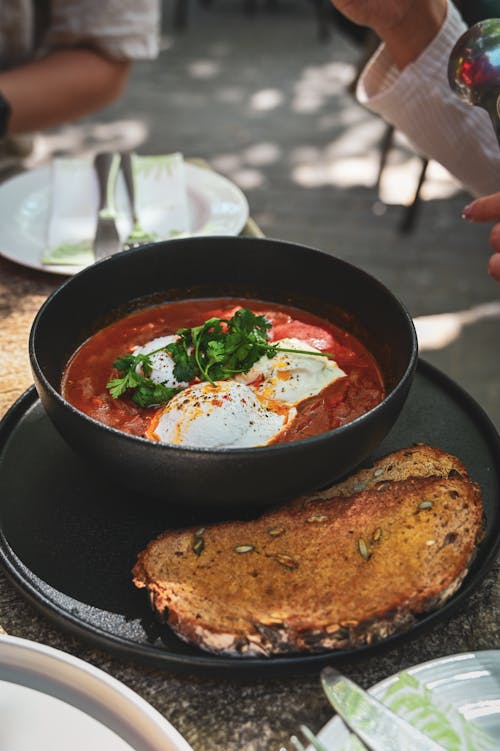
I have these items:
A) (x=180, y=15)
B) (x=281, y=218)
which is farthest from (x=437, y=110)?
(x=180, y=15)

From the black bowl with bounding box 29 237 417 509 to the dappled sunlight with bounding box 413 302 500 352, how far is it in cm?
254

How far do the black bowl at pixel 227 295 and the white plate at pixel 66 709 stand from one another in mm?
318

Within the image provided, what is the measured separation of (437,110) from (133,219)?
0.98 meters

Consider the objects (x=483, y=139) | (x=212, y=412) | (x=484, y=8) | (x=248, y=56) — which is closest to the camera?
(x=212, y=412)

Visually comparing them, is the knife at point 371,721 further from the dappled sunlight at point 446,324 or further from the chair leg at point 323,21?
the chair leg at point 323,21

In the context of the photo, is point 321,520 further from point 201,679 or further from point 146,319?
point 146,319

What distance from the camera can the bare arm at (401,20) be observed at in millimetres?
2209

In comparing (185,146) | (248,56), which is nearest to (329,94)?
(248,56)

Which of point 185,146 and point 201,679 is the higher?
point 201,679

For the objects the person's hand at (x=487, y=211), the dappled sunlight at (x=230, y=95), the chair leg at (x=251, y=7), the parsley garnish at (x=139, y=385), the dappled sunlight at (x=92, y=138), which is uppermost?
the person's hand at (x=487, y=211)

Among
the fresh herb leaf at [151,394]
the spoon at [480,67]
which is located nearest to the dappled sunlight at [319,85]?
the spoon at [480,67]

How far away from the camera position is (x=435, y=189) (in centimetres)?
599

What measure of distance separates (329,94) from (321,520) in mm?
6870

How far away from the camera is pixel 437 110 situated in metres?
2.36
